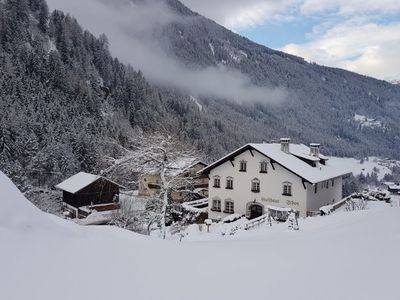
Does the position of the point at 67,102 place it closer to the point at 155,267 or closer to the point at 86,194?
the point at 86,194

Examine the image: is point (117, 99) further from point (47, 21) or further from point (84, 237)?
point (84, 237)

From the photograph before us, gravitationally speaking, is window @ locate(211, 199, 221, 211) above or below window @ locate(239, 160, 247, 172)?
below

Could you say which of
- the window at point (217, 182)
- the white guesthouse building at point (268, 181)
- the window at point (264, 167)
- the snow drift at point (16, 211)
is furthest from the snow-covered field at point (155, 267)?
the window at point (217, 182)

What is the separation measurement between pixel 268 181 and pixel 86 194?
26.1 m

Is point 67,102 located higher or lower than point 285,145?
higher

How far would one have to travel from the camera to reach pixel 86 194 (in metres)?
51.2

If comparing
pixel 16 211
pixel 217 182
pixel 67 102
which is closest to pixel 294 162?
pixel 217 182

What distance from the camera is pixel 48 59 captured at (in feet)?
387

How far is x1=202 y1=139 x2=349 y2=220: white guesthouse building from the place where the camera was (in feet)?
110

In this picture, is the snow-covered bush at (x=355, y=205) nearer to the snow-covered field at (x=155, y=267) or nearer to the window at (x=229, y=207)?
the window at (x=229, y=207)

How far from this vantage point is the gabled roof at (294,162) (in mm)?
33366

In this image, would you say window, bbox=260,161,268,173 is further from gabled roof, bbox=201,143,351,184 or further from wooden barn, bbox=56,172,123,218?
wooden barn, bbox=56,172,123,218

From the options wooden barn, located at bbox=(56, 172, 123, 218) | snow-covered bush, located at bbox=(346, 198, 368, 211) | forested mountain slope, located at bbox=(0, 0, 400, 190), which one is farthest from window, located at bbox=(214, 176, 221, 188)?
forested mountain slope, located at bbox=(0, 0, 400, 190)

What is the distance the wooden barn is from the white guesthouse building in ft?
55.8
